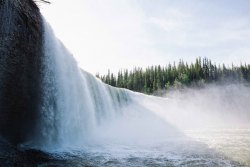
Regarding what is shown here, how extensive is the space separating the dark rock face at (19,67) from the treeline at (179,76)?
6041 cm

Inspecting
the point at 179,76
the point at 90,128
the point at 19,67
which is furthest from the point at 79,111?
the point at 179,76

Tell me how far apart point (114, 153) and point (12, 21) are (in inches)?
288

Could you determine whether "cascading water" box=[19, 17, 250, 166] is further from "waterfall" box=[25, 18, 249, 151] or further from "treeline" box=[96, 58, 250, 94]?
"treeline" box=[96, 58, 250, 94]

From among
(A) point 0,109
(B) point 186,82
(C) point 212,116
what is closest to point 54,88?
(A) point 0,109

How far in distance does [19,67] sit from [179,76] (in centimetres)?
6612

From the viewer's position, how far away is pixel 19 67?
10680mm

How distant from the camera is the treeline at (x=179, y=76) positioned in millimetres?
71188

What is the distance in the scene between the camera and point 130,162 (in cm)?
980

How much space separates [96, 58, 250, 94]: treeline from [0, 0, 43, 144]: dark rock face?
60405 millimetres

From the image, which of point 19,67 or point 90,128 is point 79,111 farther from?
point 19,67

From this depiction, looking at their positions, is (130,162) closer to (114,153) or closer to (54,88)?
(114,153)

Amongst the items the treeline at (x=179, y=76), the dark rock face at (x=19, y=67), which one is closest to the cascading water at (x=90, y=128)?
the dark rock face at (x=19, y=67)

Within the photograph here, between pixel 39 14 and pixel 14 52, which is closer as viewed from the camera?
pixel 14 52

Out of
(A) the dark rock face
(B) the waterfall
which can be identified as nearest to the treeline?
(B) the waterfall
